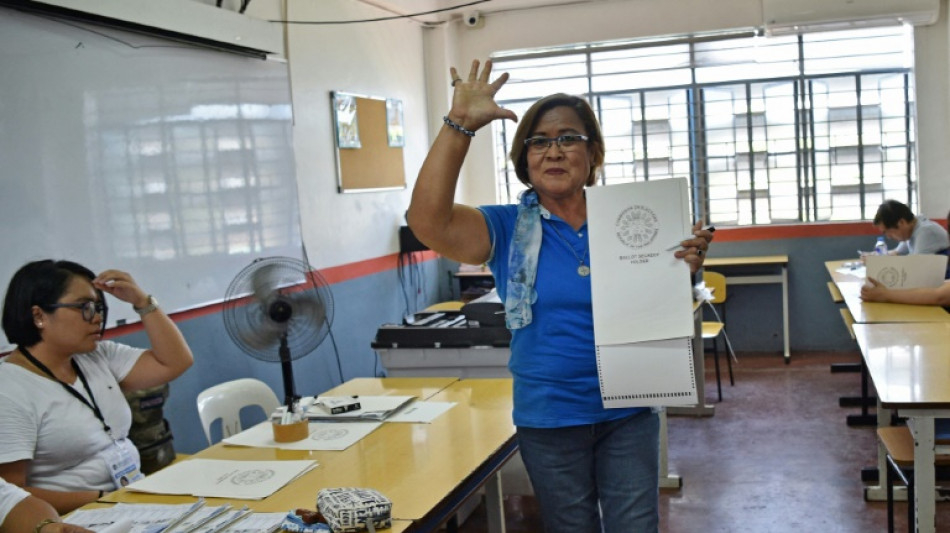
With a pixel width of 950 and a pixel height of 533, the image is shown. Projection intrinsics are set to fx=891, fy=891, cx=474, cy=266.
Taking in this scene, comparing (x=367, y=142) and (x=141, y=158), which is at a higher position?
(x=367, y=142)

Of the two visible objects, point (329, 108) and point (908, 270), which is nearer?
point (908, 270)

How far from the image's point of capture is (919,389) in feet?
9.61

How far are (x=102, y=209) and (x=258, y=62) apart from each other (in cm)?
160

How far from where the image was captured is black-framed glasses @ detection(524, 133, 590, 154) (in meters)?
1.97

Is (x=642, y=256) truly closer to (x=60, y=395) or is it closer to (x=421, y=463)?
(x=421, y=463)

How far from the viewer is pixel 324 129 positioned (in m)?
5.94

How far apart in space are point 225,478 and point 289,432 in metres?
0.39

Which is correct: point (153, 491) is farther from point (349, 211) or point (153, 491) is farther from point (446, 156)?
point (349, 211)

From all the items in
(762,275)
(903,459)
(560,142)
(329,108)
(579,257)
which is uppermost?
(329,108)

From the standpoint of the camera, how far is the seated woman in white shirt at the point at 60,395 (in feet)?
8.09

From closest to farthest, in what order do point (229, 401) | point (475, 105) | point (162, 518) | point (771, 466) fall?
point (475, 105), point (162, 518), point (229, 401), point (771, 466)

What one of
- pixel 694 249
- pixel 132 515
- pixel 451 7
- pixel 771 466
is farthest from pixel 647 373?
pixel 451 7

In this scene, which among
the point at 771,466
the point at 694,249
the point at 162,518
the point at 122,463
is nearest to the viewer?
the point at 694,249

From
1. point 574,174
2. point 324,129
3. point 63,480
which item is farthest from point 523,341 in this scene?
point 324,129
